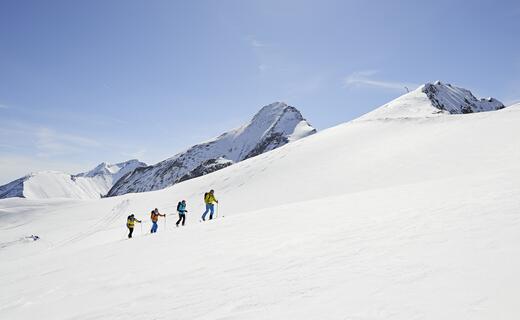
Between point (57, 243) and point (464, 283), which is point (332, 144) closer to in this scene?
point (57, 243)

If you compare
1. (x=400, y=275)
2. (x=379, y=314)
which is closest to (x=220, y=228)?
(x=400, y=275)


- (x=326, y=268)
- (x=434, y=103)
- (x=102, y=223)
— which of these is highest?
(x=434, y=103)

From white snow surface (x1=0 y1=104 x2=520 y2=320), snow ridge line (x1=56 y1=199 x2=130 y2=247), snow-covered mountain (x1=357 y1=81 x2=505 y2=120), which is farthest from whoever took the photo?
snow-covered mountain (x1=357 y1=81 x2=505 y2=120)

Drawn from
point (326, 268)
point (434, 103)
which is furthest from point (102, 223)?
point (434, 103)

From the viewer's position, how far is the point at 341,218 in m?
12.6

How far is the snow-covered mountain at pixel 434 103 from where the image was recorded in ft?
328

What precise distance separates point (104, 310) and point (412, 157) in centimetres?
2779

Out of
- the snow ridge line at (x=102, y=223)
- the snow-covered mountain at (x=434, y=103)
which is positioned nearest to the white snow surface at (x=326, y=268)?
the snow ridge line at (x=102, y=223)

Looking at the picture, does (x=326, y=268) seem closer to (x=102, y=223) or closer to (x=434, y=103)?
(x=102, y=223)

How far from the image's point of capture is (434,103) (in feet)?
407

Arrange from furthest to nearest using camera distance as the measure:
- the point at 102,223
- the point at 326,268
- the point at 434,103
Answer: the point at 434,103
the point at 102,223
the point at 326,268

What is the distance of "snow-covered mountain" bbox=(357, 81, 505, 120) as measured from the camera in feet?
328

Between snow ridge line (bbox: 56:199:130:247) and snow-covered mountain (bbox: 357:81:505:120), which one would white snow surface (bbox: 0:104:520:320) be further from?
snow-covered mountain (bbox: 357:81:505:120)

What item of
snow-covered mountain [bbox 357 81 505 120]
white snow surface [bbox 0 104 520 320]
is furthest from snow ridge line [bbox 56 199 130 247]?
snow-covered mountain [bbox 357 81 505 120]
